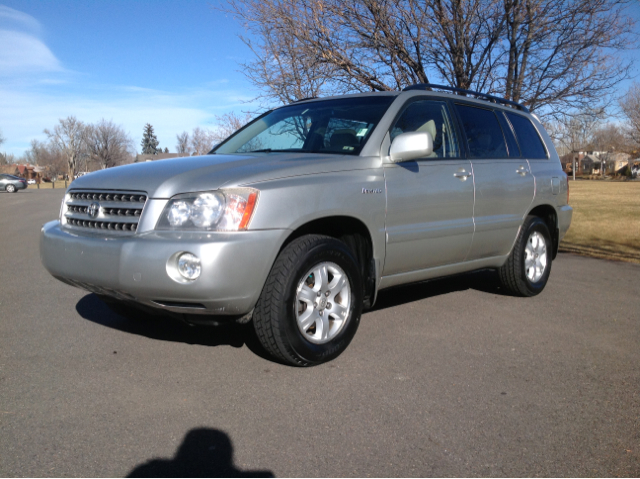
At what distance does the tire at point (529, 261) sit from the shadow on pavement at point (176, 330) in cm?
272

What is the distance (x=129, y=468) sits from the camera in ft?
8.30

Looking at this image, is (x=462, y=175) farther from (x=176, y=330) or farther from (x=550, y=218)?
(x=176, y=330)

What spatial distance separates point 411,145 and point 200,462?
2.61 metres

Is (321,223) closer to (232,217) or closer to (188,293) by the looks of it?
(232,217)

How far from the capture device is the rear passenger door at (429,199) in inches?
174

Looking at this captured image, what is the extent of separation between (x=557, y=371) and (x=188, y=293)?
2.43 m

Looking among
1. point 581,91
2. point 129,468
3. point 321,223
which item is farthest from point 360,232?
point 581,91

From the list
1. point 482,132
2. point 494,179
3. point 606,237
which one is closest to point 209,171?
point 494,179

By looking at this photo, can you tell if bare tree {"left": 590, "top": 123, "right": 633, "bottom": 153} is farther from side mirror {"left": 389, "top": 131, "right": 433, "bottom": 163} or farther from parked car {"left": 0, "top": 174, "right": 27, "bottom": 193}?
side mirror {"left": 389, "top": 131, "right": 433, "bottom": 163}

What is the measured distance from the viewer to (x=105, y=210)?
381 cm

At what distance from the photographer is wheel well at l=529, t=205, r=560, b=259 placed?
248 inches

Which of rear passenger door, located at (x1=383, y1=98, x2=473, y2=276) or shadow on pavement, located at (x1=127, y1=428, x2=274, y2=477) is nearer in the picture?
shadow on pavement, located at (x1=127, y1=428, x2=274, y2=477)

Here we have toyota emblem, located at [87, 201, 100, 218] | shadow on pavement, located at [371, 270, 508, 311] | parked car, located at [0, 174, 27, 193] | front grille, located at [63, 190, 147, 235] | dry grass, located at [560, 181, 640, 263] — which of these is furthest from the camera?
parked car, located at [0, 174, 27, 193]

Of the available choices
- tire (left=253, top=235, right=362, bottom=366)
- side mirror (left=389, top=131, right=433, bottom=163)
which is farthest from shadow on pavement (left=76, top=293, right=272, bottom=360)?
side mirror (left=389, top=131, right=433, bottom=163)
